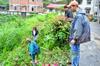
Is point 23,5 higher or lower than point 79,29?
lower

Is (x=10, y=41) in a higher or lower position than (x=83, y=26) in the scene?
lower

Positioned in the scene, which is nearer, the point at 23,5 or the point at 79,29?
the point at 79,29

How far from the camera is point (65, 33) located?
48.4 ft

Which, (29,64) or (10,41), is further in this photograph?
(10,41)

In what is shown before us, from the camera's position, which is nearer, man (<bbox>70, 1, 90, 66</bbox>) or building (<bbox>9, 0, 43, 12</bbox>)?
man (<bbox>70, 1, 90, 66</bbox>)

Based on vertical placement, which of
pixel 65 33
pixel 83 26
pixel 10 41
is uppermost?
pixel 83 26

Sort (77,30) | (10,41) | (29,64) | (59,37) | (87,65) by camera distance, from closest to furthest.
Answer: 1. (77,30)
2. (87,65)
3. (29,64)
4. (59,37)
5. (10,41)

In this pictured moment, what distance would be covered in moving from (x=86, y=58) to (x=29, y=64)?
2317 mm

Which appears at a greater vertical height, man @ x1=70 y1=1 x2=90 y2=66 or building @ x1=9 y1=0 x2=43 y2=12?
man @ x1=70 y1=1 x2=90 y2=66

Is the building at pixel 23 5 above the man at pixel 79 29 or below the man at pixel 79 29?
below

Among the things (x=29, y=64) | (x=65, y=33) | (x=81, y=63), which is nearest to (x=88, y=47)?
(x=65, y=33)

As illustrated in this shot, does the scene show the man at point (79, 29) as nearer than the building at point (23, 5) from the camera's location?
Yes

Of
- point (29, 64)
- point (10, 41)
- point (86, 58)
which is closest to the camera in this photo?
point (86, 58)

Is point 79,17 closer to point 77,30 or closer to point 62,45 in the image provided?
point 77,30
